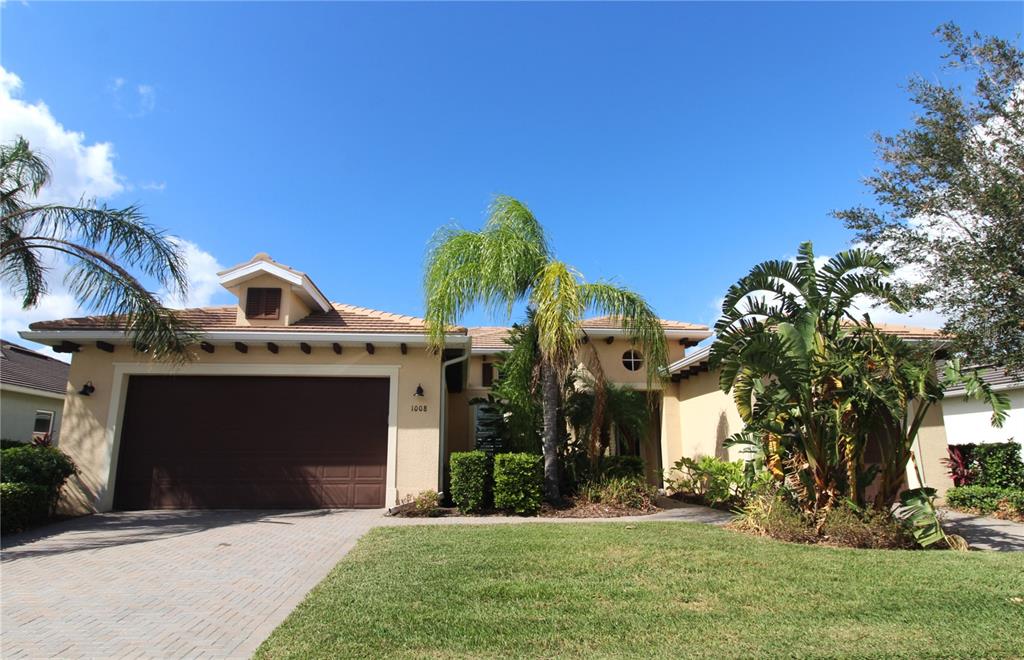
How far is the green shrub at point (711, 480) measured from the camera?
1250cm

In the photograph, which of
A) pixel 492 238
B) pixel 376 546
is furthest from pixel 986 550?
pixel 492 238

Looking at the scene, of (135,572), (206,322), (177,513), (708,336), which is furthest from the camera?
(708,336)

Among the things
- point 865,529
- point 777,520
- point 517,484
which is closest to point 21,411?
point 517,484

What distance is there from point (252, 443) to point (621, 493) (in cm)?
802

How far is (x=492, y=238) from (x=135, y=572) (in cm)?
788

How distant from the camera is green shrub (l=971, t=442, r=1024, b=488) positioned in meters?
11.5

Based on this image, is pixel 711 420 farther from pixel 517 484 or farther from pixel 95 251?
pixel 95 251

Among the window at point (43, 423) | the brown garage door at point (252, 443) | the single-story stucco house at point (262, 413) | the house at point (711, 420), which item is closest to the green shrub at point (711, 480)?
the house at point (711, 420)

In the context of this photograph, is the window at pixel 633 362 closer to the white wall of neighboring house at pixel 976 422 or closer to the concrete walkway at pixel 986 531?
the concrete walkway at pixel 986 531

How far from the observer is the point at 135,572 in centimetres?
670

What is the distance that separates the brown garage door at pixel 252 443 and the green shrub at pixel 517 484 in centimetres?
277

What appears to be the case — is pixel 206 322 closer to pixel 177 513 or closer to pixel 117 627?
pixel 177 513

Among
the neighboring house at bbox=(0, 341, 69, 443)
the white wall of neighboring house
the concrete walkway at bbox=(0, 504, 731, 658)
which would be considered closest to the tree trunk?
the concrete walkway at bbox=(0, 504, 731, 658)

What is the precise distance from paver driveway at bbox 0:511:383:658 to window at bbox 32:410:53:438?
13207mm
